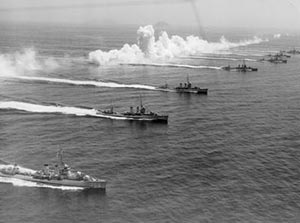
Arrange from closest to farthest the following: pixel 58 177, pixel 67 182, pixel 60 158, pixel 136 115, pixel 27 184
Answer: pixel 67 182
pixel 58 177
pixel 27 184
pixel 60 158
pixel 136 115

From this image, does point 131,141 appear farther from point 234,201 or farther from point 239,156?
point 234,201

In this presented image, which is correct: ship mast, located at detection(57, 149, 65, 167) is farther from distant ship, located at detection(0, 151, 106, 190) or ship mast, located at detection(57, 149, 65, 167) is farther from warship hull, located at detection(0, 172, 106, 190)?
warship hull, located at detection(0, 172, 106, 190)

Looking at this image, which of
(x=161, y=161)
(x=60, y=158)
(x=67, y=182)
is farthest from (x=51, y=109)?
(x=67, y=182)

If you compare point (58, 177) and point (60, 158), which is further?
point (60, 158)

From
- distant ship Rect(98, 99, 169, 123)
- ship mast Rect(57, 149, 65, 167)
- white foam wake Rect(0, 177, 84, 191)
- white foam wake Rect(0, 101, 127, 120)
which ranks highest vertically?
white foam wake Rect(0, 101, 127, 120)

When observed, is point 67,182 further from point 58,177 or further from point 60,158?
point 60,158

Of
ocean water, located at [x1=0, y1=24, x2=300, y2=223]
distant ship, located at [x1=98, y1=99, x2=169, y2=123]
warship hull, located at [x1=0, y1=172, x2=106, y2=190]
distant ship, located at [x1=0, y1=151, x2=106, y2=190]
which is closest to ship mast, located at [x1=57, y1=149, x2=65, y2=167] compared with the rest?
ocean water, located at [x1=0, y1=24, x2=300, y2=223]

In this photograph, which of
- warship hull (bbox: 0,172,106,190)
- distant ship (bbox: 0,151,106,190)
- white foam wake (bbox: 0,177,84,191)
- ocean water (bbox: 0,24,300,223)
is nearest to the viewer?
ocean water (bbox: 0,24,300,223)

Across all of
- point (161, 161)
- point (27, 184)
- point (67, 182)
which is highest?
point (161, 161)
